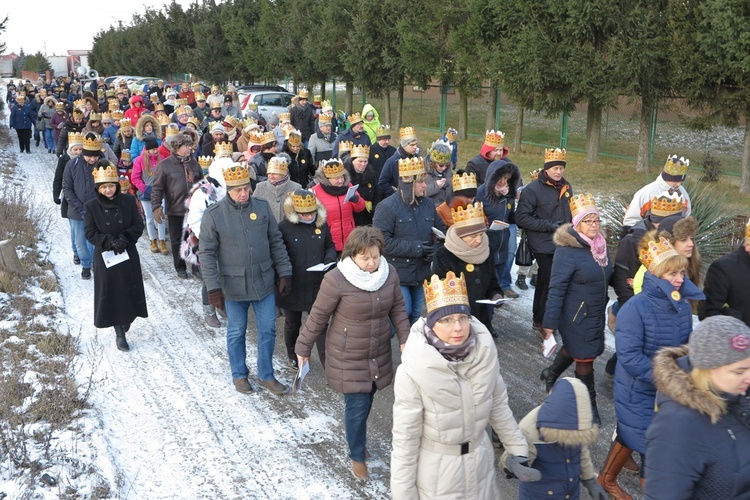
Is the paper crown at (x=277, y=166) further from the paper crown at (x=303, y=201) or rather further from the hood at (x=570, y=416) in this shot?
the hood at (x=570, y=416)

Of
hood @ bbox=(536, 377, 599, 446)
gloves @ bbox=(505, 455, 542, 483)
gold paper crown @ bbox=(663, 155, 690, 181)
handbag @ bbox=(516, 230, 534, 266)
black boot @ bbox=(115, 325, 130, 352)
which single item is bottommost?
black boot @ bbox=(115, 325, 130, 352)

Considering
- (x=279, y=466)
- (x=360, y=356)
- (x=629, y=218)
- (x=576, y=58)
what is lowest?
(x=279, y=466)

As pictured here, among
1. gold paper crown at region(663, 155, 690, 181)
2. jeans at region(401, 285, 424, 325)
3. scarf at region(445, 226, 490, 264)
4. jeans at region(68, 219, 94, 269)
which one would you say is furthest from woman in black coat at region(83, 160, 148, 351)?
gold paper crown at region(663, 155, 690, 181)

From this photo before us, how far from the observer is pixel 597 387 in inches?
265

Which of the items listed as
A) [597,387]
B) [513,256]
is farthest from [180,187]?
[597,387]

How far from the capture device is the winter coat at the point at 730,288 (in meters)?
5.37

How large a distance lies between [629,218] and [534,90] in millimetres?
10652

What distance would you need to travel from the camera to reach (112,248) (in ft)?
24.7

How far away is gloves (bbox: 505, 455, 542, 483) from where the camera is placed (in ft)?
12.3

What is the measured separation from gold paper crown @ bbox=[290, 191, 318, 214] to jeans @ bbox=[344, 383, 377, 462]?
6.81 feet

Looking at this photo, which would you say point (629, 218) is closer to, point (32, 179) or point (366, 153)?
point (366, 153)

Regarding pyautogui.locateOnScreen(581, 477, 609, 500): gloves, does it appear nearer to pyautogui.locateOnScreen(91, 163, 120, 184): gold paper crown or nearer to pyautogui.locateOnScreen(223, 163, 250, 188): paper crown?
pyautogui.locateOnScreen(223, 163, 250, 188): paper crown

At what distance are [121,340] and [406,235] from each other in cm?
315

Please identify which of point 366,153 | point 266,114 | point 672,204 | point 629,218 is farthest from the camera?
point 266,114
